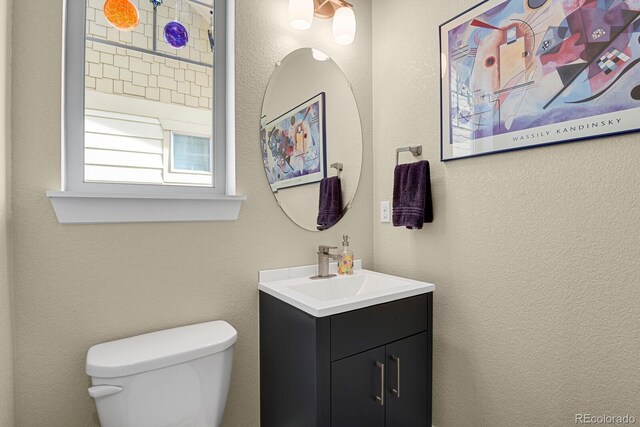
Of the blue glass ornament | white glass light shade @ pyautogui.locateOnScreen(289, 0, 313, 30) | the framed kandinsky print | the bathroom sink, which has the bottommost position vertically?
the bathroom sink

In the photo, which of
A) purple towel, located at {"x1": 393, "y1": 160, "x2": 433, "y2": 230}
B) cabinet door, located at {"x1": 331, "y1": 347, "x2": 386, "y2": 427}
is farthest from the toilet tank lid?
purple towel, located at {"x1": 393, "y1": 160, "x2": 433, "y2": 230}

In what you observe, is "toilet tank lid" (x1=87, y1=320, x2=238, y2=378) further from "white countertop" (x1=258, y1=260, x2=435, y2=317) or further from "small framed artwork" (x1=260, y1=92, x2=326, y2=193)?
"small framed artwork" (x1=260, y1=92, x2=326, y2=193)

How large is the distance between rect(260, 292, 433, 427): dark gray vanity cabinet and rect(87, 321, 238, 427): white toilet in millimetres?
236

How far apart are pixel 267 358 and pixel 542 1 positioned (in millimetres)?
1753

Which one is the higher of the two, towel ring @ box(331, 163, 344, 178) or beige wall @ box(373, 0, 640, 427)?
towel ring @ box(331, 163, 344, 178)

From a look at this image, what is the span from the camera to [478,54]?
1.30m

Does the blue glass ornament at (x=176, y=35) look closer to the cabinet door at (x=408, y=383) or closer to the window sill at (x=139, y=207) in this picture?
the window sill at (x=139, y=207)

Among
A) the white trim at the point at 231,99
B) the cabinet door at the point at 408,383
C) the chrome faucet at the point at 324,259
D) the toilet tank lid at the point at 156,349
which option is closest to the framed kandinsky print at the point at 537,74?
the chrome faucet at the point at 324,259

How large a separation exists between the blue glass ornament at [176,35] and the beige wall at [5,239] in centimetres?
48

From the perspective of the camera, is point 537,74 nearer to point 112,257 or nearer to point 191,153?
point 191,153

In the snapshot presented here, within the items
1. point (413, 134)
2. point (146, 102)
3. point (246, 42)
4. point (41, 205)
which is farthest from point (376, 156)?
point (41, 205)

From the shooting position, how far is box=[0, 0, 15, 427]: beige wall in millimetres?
923

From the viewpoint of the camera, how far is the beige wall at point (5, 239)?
0.92m

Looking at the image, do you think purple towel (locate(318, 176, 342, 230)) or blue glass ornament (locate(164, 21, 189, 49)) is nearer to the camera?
blue glass ornament (locate(164, 21, 189, 49))
